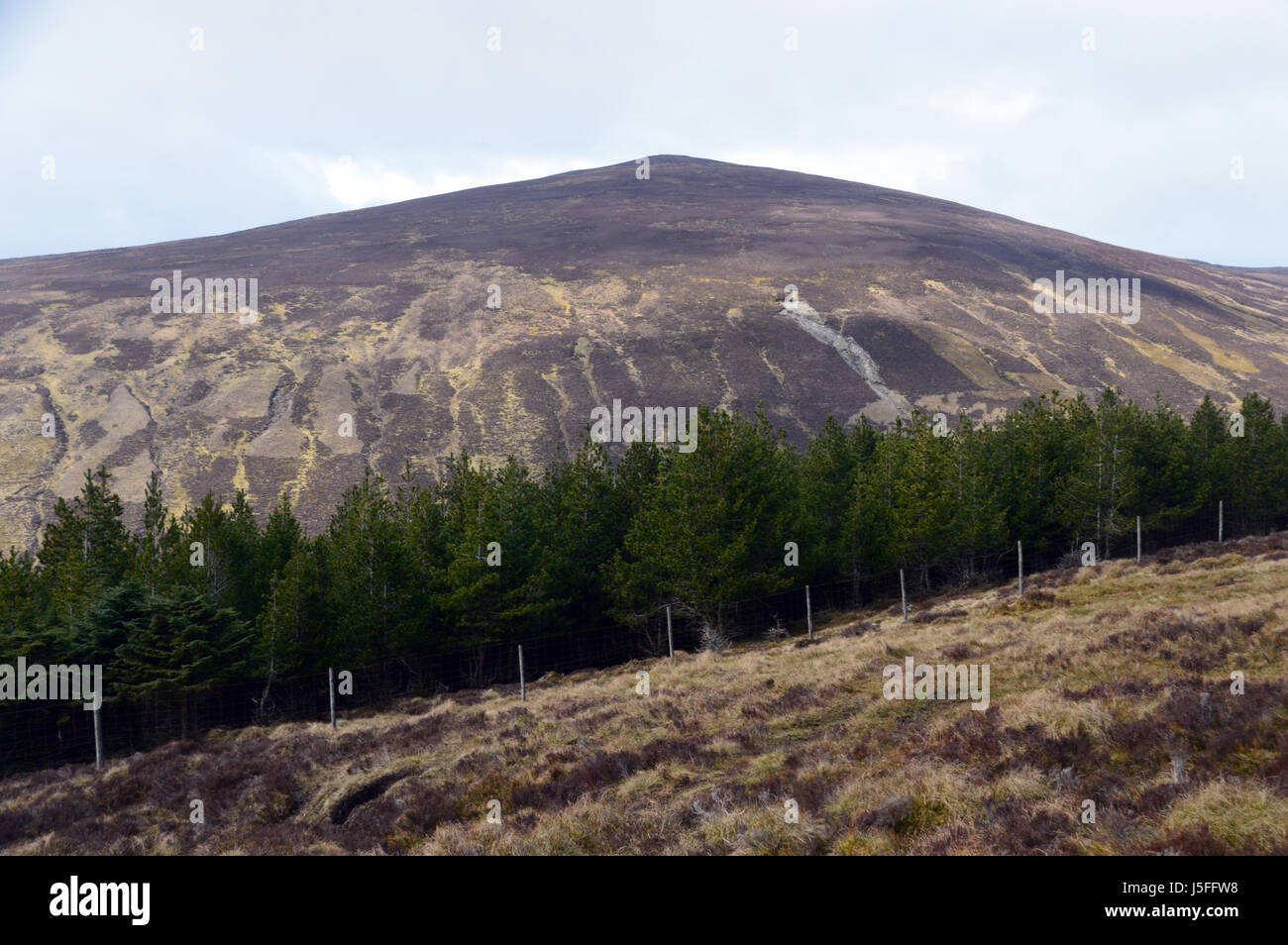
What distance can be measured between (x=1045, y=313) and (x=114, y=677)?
12435 centimetres

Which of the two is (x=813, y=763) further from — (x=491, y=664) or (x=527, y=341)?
(x=527, y=341)

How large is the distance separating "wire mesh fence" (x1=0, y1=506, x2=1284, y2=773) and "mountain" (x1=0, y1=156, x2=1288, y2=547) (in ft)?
120

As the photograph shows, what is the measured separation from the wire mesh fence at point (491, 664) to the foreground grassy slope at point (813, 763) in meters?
6.55

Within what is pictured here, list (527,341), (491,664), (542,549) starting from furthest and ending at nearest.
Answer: (527,341)
(491,664)
(542,549)

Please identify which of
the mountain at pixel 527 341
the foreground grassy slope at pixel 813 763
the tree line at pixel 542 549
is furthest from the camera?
the mountain at pixel 527 341

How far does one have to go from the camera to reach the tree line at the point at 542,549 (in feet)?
93.8

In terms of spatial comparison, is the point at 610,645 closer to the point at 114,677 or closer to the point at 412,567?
the point at 412,567

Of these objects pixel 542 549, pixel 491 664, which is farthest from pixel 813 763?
pixel 491 664

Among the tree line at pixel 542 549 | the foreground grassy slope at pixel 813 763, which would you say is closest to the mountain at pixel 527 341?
the tree line at pixel 542 549

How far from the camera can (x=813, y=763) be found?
11.7 meters

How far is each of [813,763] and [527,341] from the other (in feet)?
308

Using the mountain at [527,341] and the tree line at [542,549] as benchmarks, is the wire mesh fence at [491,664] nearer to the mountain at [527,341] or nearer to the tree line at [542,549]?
the tree line at [542,549]

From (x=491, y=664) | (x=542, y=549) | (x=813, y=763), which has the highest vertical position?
(x=542, y=549)

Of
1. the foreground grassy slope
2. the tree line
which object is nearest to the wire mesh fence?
the tree line
